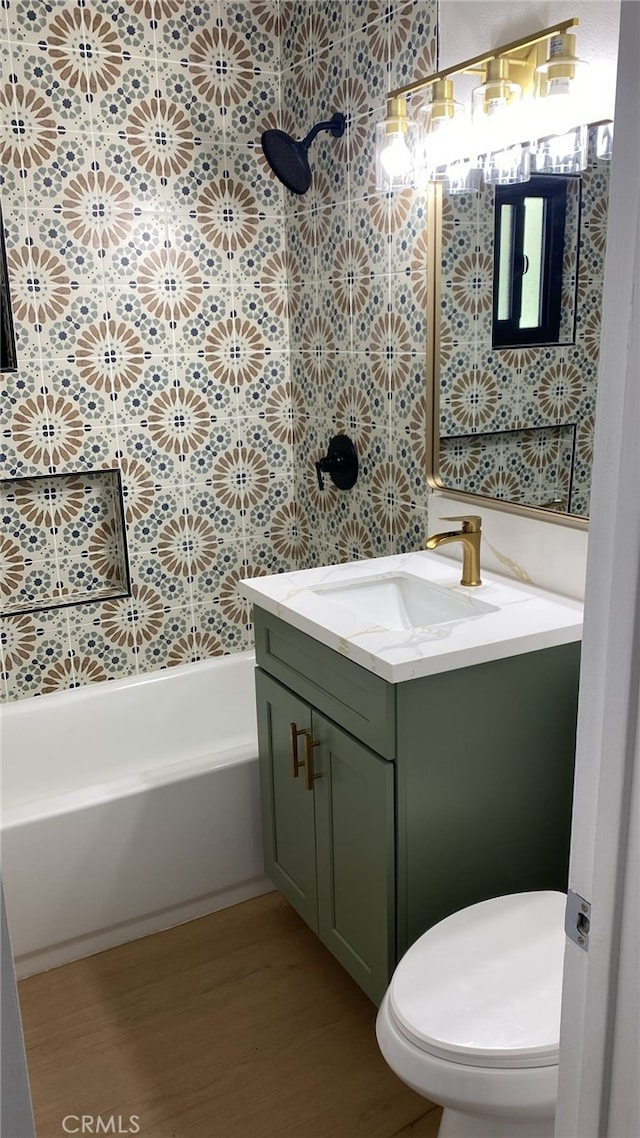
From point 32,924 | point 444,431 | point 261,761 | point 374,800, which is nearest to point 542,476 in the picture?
point 444,431

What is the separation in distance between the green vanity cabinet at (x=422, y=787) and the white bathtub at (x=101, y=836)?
386mm

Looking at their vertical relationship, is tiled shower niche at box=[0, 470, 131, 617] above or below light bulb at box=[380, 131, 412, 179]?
below

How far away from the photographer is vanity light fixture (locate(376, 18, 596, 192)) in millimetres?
1776

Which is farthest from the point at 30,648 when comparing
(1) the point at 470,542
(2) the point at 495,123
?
(2) the point at 495,123

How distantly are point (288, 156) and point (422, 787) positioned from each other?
1.91 metres

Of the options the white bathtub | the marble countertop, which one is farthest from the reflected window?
the white bathtub

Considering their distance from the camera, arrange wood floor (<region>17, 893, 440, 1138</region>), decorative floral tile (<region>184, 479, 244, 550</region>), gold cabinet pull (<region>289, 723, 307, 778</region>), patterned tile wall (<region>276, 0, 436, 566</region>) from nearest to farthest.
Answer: wood floor (<region>17, 893, 440, 1138</region>) → gold cabinet pull (<region>289, 723, 307, 778</region>) → patterned tile wall (<region>276, 0, 436, 566</region>) → decorative floral tile (<region>184, 479, 244, 550</region>)

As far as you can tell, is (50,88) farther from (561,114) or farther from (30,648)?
(30,648)

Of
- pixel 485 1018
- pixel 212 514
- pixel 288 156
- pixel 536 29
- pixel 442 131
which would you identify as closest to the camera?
pixel 485 1018

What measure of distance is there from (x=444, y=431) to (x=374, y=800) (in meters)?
0.99

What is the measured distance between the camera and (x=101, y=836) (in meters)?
2.21

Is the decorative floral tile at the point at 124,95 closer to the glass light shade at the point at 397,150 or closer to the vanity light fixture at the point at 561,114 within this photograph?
the glass light shade at the point at 397,150

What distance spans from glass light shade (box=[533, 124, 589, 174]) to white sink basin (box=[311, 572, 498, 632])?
927mm

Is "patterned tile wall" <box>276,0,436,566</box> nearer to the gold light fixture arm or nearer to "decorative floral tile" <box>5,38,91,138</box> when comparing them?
the gold light fixture arm
